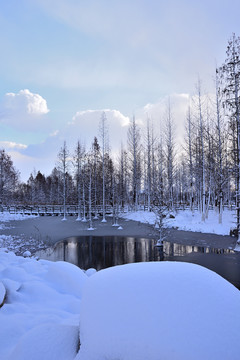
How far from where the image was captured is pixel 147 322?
169 centimetres

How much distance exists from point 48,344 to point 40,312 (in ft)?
4.80

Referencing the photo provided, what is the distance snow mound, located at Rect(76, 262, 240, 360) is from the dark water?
562 cm

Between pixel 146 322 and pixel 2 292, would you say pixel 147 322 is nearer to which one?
pixel 146 322

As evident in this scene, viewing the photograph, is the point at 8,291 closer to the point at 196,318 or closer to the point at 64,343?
the point at 64,343

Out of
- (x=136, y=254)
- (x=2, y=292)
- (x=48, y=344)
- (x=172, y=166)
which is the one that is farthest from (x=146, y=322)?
(x=172, y=166)

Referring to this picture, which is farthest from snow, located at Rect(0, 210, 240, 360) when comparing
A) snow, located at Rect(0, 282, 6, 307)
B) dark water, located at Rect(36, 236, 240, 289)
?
dark water, located at Rect(36, 236, 240, 289)

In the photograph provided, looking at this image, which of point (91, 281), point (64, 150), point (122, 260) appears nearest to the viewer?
point (91, 281)

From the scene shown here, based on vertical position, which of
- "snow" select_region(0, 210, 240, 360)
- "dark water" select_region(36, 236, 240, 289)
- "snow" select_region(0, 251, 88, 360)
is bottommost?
"dark water" select_region(36, 236, 240, 289)

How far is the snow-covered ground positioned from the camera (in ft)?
5.03

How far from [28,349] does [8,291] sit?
2.28m

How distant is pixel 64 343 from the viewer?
2168mm

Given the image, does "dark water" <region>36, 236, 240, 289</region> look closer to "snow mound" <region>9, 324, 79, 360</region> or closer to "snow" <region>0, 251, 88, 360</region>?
"snow" <region>0, 251, 88, 360</region>

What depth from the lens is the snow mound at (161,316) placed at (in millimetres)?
1519

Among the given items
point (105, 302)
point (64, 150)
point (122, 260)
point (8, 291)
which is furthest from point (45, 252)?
point (64, 150)
